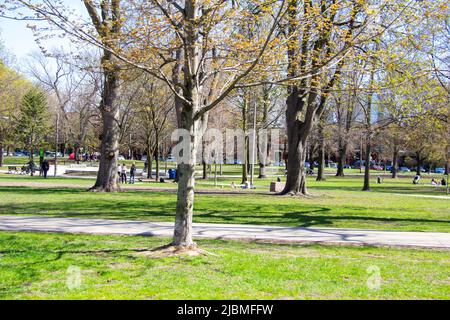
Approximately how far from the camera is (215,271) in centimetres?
780

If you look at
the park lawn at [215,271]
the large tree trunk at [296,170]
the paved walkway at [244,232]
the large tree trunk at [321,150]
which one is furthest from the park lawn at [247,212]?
the large tree trunk at [321,150]

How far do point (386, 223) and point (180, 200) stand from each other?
8.08m

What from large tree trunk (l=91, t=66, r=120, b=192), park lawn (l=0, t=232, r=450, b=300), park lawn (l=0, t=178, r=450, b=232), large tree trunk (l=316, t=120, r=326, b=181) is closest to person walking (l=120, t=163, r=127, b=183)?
large tree trunk (l=91, t=66, r=120, b=192)

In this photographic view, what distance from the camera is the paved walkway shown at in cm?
1126

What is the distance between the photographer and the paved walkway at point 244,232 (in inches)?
443

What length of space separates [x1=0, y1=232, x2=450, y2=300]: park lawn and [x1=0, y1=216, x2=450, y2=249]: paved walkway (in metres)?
0.80

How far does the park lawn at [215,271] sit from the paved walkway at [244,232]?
80 cm

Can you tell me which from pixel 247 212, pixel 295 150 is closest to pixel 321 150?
pixel 295 150

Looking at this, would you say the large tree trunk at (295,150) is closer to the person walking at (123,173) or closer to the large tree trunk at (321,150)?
the person walking at (123,173)

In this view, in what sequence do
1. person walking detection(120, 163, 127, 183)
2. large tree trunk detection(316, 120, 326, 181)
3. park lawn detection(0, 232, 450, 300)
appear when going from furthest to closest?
large tree trunk detection(316, 120, 326, 181) → person walking detection(120, 163, 127, 183) → park lawn detection(0, 232, 450, 300)

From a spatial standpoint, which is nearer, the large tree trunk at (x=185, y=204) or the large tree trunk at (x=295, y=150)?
the large tree trunk at (x=185, y=204)

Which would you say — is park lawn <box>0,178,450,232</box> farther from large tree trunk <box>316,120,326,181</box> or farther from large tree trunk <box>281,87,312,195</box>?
large tree trunk <box>316,120,326,181</box>
